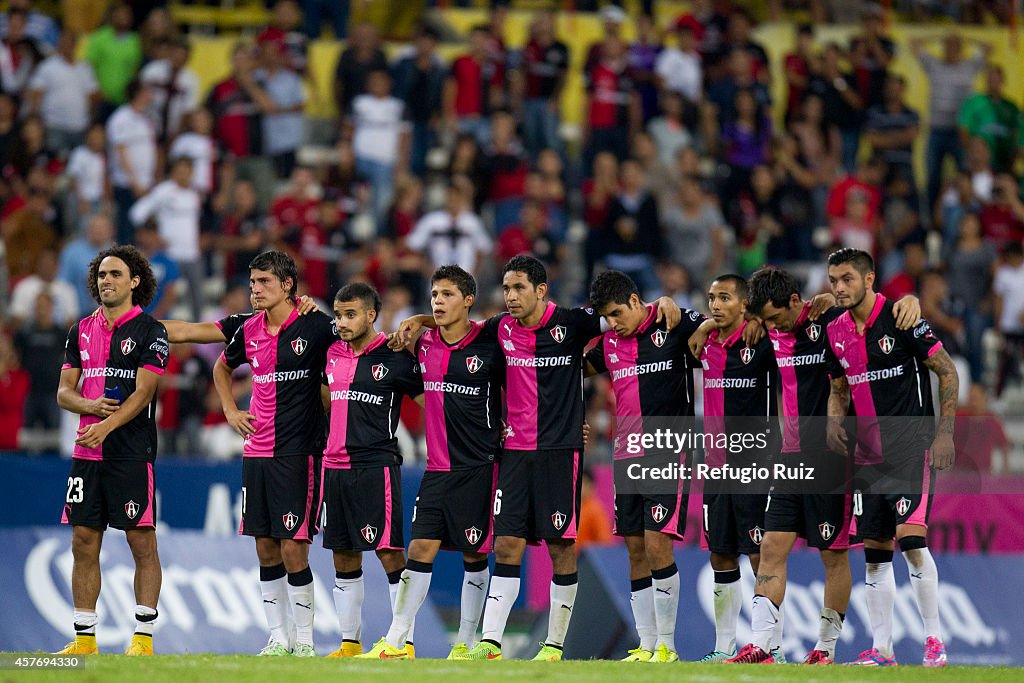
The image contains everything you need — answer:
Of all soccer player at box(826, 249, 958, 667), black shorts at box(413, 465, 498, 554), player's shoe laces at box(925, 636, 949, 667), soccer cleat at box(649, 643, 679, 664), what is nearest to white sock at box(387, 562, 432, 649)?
black shorts at box(413, 465, 498, 554)

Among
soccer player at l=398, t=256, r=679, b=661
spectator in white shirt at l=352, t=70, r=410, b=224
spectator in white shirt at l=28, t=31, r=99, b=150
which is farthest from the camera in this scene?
spectator in white shirt at l=28, t=31, r=99, b=150

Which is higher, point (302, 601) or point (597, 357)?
point (597, 357)

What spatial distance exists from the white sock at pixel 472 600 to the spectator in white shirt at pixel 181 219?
9.63 m

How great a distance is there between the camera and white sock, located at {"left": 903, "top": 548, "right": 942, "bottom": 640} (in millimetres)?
10859

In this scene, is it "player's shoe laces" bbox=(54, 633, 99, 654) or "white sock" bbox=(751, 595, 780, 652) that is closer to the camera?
"player's shoe laces" bbox=(54, 633, 99, 654)

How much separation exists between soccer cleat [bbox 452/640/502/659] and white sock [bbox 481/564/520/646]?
4cm

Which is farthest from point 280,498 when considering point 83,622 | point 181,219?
point 181,219

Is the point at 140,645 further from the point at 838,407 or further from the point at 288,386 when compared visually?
the point at 838,407

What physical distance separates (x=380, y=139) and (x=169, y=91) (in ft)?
10.0

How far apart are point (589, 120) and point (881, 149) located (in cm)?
459

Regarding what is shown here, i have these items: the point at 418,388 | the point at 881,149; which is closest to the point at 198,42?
the point at 881,149

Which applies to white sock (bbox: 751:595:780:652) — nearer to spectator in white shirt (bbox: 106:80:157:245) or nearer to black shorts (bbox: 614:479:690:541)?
black shorts (bbox: 614:479:690:541)

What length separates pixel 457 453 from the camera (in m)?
11.0

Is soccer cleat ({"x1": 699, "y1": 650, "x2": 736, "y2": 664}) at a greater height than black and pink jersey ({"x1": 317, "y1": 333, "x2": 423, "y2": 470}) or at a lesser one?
lesser
